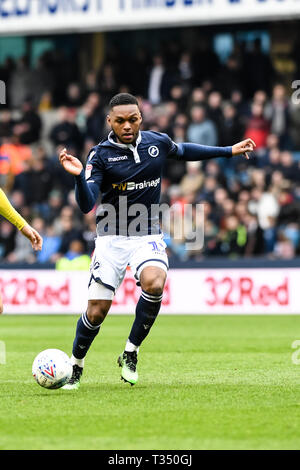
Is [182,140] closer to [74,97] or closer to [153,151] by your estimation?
[74,97]

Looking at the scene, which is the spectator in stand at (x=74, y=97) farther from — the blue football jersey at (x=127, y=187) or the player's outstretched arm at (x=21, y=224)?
the player's outstretched arm at (x=21, y=224)

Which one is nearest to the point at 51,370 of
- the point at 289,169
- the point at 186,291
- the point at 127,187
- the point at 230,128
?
the point at 127,187

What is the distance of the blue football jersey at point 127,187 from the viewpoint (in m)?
8.57

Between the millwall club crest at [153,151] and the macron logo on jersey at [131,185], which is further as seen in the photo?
the millwall club crest at [153,151]

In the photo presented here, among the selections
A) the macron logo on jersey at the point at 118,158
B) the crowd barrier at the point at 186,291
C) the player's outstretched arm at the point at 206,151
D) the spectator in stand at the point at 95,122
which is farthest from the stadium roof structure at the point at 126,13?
the macron logo on jersey at the point at 118,158

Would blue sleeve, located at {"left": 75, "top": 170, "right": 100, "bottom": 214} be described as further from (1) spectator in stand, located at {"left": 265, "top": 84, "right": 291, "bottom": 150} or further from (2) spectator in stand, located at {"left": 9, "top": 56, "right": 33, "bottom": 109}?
(2) spectator in stand, located at {"left": 9, "top": 56, "right": 33, "bottom": 109}

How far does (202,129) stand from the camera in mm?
19688

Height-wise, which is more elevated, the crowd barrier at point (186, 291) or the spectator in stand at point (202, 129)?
the spectator in stand at point (202, 129)

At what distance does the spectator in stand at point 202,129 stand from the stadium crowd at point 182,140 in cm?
2

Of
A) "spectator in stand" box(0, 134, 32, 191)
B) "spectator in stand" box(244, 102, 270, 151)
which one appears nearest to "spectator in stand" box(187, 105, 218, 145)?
"spectator in stand" box(244, 102, 270, 151)

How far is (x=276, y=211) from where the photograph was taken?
18359mm

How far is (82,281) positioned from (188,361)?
25.8ft
